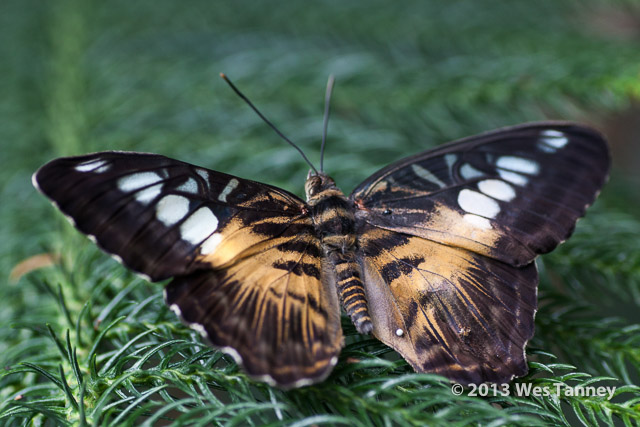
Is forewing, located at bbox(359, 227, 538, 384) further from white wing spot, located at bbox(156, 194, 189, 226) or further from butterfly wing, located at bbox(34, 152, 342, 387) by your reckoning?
white wing spot, located at bbox(156, 194, 189, 226)

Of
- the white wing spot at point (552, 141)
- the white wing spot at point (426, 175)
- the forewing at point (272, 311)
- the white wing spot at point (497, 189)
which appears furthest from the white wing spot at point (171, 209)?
the white wing spot at point (552, 141)

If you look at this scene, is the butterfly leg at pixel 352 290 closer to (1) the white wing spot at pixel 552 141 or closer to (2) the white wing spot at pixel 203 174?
(2) the white wing spot at pixel 203 174

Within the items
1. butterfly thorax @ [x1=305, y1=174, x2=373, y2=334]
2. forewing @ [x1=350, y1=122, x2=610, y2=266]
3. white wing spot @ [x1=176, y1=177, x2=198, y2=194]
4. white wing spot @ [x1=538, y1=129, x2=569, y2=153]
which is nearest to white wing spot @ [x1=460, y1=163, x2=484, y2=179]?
forewing @ [x1=350, y1=122, x2=610, y2=266]

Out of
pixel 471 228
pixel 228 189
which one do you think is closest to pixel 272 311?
pixel 228 189

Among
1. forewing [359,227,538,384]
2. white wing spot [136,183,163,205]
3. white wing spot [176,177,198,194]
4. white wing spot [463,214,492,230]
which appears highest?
white wing spot [176,177,198,194]

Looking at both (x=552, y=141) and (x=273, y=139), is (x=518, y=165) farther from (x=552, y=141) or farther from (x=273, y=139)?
(x=273, y=139)
